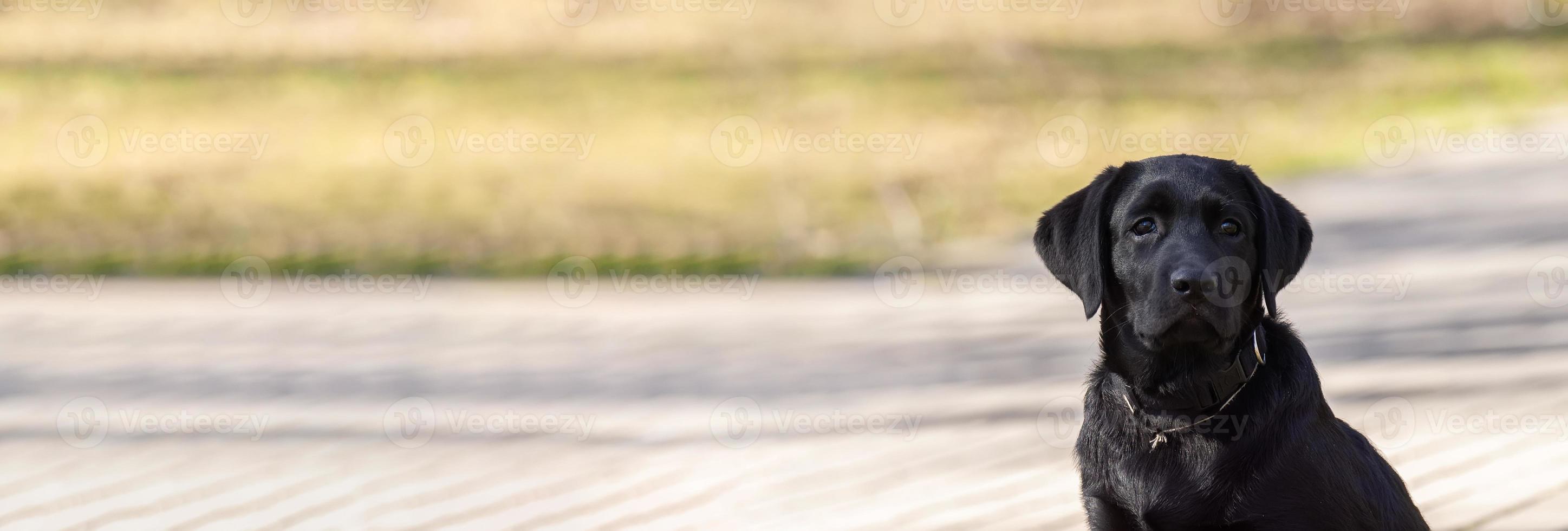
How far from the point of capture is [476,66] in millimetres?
14398

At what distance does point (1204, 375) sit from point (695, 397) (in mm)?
4358

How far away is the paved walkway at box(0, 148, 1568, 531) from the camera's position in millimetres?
5242

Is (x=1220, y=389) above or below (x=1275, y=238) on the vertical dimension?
below

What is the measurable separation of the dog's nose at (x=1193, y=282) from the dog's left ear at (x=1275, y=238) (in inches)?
9.1

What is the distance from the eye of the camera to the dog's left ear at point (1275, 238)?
3529 mm

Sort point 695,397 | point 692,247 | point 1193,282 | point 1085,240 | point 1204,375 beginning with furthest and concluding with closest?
point 692,247 < point 695,397 < point 1085,240 < point 1204,375 < point 1193,282

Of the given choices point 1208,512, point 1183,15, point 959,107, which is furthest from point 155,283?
point 1183,15

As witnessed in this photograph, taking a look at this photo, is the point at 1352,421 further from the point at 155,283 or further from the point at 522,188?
the point at 155,283

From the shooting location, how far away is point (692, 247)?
12.3 m

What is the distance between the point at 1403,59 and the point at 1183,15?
2938mm

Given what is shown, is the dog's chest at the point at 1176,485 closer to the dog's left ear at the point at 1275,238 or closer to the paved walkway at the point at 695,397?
the dog's left ear at the point at 1275,238

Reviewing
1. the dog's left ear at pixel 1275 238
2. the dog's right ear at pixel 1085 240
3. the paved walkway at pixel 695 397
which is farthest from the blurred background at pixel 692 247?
the dog's left ear at pixel 1275 238

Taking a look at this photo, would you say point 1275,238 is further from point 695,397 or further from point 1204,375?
point 695,397

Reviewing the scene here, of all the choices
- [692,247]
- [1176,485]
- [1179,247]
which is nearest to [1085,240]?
[1179,247]
